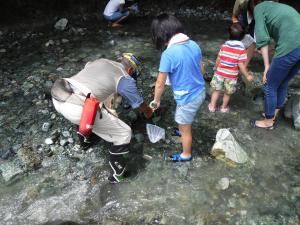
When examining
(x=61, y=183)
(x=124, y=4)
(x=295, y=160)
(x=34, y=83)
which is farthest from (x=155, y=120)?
(x=124, y=4)

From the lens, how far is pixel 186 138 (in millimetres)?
3828

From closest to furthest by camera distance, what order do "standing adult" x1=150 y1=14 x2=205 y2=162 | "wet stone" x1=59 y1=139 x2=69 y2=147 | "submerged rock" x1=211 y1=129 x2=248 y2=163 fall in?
"standing adult" x1=150 y1=14 x2=205 y2=162, "submerged rock" x1=211 y1=129 x2=248 y2=163, "wet stone" x1=59 y1=139 x2=69 y2=147

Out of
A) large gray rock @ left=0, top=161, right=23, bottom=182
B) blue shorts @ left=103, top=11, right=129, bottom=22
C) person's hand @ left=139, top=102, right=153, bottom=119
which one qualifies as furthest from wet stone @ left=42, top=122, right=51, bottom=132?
blue shorts @ left=103, top=11, right=129, bottom=22

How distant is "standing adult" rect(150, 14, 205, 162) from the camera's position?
3216mm

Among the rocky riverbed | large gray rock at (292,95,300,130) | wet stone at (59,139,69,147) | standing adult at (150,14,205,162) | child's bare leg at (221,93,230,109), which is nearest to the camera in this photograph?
standing adult at (150,14,205,162)

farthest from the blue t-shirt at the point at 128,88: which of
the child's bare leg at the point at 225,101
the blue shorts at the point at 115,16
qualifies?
the blue shorts at the point at 115,16

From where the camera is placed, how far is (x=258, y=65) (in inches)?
240

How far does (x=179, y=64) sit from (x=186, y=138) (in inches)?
38.3

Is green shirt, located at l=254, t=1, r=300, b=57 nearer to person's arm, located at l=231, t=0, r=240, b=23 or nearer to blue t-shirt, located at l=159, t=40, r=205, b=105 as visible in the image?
person's arm, located at l=231, t=0, r=240, b=23

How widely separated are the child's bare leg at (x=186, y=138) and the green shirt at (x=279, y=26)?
1348 mm

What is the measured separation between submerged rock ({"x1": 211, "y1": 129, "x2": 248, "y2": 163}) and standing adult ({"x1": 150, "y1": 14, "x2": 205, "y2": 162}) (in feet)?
2.10

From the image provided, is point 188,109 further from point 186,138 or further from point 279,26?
point 279,26

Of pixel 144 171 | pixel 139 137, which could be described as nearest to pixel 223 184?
pixel 144 171

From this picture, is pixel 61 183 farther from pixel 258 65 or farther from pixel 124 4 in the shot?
pixel 124 4
